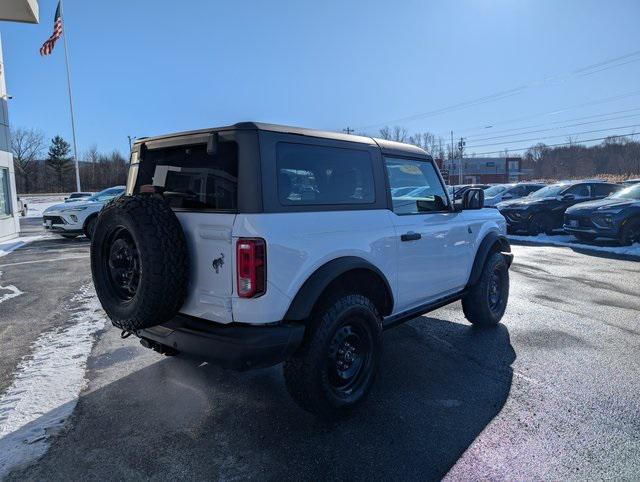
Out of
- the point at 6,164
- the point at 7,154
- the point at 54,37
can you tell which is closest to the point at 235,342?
the point at 6,164

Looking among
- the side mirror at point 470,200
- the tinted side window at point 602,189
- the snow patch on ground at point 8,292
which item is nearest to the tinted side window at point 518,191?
the tinted side window at point 602,189

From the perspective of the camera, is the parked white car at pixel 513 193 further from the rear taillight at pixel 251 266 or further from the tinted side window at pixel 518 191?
the rear taillight at pixel 251 266

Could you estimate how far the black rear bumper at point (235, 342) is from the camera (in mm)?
2541

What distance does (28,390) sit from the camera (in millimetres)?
3547

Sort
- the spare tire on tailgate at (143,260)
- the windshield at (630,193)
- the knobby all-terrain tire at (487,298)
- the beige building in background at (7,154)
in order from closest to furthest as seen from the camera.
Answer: the spare tire on tailgate at (143,260)
the knobby all-terrain tire at (487,298)
the windshield at (630,193)
the beige building in background at (7,154)

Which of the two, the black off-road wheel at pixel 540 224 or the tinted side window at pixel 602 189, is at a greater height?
the tinted side window at pixel 602 189

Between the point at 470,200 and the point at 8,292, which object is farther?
the point at 8,292

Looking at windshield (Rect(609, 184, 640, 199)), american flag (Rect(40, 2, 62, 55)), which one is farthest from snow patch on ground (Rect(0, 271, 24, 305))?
american flag (Rect(40, 2, 62, 55))

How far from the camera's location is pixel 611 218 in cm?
1106

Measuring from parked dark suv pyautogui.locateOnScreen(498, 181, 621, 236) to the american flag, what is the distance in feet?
80.0

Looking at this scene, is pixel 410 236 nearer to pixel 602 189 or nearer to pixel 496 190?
pixel 602 189

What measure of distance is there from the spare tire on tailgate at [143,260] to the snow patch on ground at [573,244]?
1086cm

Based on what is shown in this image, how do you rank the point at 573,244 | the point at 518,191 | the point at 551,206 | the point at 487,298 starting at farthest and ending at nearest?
1. the point at 518,191
2. the point at 551,206
3. the point at 573,244
4. the point at 487,298

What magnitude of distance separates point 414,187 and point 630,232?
9772 millimetres
